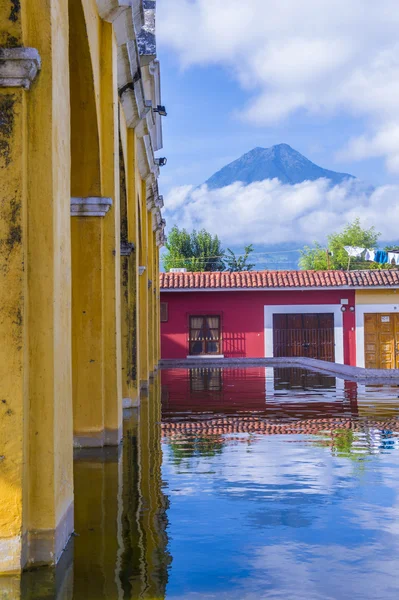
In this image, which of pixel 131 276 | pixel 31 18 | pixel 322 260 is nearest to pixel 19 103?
pixel 31 18

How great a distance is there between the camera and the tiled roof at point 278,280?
1123 inches

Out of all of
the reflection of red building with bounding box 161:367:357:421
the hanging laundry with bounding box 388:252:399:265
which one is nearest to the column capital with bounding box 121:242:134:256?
the reflection of red building with bounding box 161:367:357:421

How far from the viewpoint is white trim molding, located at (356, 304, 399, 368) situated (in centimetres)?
2856

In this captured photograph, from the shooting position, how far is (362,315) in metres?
29.0

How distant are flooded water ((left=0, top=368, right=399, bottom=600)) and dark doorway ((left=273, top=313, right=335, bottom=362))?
1849 cm

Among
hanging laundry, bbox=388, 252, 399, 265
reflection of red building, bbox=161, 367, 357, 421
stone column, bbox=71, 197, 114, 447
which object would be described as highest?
hanging laundry, bbox=388, 252, 399, 265

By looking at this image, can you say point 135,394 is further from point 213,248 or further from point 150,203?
point 213,248

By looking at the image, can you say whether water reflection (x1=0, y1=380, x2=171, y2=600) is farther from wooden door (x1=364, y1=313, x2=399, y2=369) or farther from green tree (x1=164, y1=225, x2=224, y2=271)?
green tree (x1=164, y1=225, x2=224, y2=271)

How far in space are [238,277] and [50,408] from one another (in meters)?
24.9

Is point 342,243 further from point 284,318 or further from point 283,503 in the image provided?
point 283,503

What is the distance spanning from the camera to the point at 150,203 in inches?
703

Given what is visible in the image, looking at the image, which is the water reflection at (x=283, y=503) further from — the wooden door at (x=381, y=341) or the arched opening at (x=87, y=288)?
the wooden door at (x=381, y=341)

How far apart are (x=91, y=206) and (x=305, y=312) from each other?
2142cm

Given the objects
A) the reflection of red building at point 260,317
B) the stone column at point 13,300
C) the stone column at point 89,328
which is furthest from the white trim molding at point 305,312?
the stone column at point 13,300
